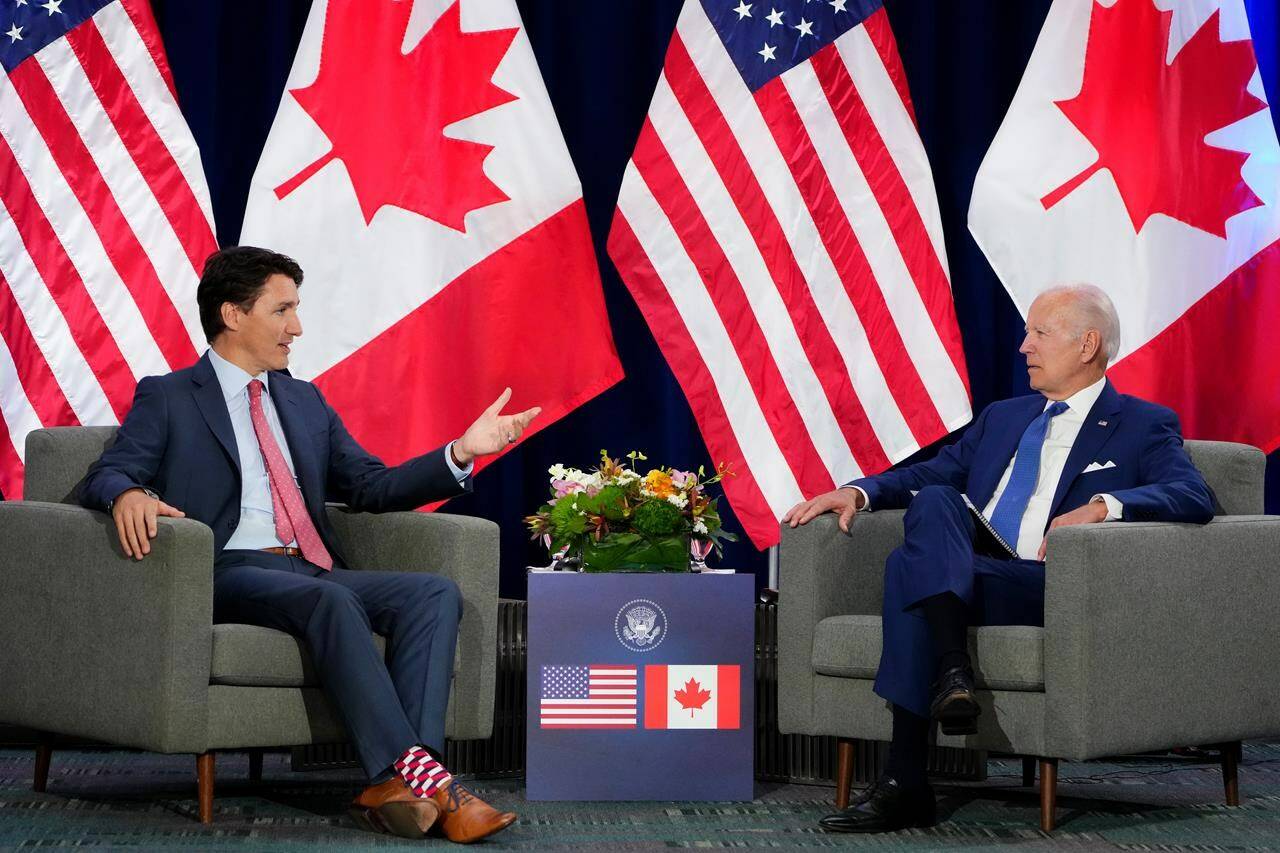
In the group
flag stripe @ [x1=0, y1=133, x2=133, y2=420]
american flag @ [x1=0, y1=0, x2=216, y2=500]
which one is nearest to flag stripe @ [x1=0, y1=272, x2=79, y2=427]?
american flag @ [x1=0, y1=0, x2=216, y2=500]

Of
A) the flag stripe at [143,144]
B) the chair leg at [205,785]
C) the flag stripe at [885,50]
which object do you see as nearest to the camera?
the chair leg at [205,785]

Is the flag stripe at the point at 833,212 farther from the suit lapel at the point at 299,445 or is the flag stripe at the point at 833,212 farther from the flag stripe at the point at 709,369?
the suit lapel at the point at 299,445

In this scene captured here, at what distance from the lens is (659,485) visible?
3641 mm

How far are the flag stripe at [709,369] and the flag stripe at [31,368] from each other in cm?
167

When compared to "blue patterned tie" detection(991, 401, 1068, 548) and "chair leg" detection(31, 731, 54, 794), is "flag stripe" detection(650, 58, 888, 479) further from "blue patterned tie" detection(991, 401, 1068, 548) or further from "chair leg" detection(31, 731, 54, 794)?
"chair leg" detection(31, 731, 54, 794)

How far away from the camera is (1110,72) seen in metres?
4.57

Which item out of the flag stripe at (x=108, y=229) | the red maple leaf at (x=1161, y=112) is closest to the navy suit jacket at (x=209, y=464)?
the flag stripe at (x=108, y=229)

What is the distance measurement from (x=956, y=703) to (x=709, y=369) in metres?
1.70

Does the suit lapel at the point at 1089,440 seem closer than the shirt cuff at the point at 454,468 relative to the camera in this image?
No

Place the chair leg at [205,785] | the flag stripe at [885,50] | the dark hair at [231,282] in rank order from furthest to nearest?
the flag stripe at [885,50]
the dark hair at [231,282]
the chair leg at [205,785]

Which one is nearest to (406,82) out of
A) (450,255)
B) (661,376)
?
(450,255)

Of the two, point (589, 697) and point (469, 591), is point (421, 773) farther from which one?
point (589, 697)

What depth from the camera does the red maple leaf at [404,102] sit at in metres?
4.38

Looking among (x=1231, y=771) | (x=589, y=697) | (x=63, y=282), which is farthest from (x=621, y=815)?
(x=63, y=282)
